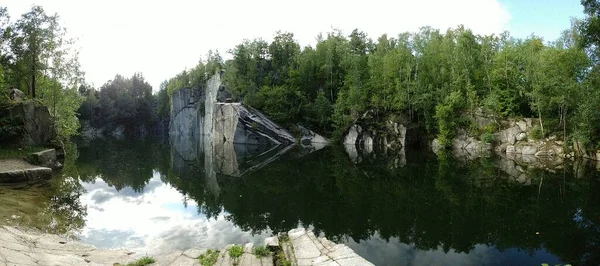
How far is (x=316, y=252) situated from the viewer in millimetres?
9039

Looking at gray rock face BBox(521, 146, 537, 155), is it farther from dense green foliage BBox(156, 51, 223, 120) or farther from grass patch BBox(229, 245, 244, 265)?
dense green foliage BBox(156, 51, 223, 120)

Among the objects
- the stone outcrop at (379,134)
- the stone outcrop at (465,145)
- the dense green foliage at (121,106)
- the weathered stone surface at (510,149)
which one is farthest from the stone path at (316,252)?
the dense green foliage at (121,106)

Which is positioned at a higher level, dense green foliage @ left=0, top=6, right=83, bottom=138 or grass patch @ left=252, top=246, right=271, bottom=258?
dense green foliage @ left=0, top=6, right=83, bottom=138

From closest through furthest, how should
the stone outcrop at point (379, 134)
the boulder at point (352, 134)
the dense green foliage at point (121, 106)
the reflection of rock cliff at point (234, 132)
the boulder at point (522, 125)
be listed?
the boulder at point (522, 125), the stone outcrop at point (379, 134), the reflection of rock cliff at point (234, 132), the boulder at point (352, 134), the dense green foliage at point (121, 106)

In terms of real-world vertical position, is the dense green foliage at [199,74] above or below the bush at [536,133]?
above

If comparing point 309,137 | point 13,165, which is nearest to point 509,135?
point 309,137

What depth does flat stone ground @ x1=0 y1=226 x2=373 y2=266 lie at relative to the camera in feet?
27.4

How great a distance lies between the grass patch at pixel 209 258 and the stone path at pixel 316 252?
174 cm

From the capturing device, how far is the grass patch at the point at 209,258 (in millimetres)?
8720

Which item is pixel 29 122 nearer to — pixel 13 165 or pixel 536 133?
pixel 13 165

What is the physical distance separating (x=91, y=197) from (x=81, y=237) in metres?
7.91

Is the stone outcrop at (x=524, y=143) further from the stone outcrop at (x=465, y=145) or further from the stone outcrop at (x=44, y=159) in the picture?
the stone outcrop at (x=44, y=159)

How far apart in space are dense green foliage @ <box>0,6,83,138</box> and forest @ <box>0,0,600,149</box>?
0.30 feet

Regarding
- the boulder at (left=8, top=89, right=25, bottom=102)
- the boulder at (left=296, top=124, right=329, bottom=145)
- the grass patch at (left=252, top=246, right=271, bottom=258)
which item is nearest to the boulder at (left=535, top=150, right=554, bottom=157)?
the boulder at (left=296, top=124, right=329, bottom=145)
